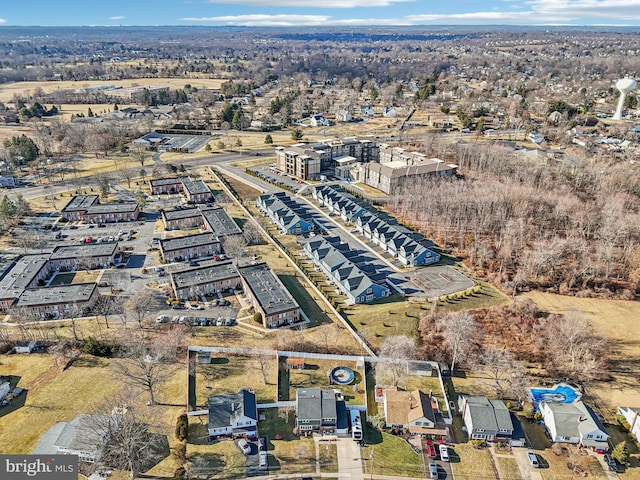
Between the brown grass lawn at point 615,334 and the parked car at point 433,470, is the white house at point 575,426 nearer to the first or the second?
the brown grass lawn at point 615,334

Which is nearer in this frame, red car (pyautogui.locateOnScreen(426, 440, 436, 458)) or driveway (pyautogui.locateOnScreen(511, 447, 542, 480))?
driveway (pyautogui.locateOnScreen(511, 447, 542, 480))

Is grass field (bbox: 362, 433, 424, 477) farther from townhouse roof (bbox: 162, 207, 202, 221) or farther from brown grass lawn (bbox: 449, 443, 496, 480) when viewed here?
townhouse roof (bbox: 162, 207, 202, 221)

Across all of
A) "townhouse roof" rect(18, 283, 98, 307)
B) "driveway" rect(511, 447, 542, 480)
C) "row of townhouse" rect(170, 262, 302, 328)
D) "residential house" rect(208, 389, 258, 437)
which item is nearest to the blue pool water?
"driveway" rect(511, 447, 542, 480)

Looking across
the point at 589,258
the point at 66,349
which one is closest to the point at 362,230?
the point at 589,258

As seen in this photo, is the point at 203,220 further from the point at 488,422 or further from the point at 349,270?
the point at 488,422

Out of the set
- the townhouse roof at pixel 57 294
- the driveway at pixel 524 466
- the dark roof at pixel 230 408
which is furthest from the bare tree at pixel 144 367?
the driveway at pixel 524 466

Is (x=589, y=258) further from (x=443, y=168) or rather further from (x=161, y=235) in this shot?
(x=161, y=235)
